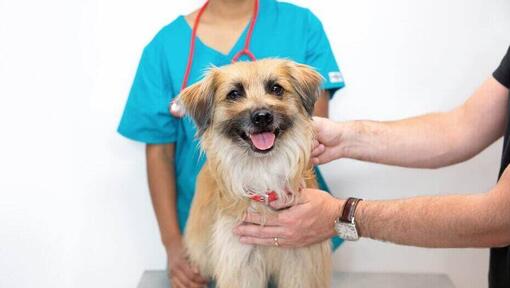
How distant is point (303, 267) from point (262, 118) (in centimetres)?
44

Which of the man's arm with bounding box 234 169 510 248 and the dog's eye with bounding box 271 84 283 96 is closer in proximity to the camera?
the man's arm with bounding box 234 169 510 248

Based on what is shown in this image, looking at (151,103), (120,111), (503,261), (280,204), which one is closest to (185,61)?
(151,103)

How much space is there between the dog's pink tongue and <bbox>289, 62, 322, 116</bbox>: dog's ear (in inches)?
5.5

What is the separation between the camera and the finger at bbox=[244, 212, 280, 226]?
1.37 m

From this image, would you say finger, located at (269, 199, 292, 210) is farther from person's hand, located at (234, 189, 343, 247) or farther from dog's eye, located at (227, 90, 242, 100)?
dog's eye, located at (227, 90, 242, 100)

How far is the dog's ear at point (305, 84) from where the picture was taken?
1.38 m

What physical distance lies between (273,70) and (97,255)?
1207 millimetres

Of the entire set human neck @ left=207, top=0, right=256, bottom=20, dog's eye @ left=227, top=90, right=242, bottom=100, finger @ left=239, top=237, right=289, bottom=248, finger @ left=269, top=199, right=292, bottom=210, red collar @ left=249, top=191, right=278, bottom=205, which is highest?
human neck @ left=207, top=0, right=256, bottom=20

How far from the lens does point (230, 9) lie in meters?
1.75

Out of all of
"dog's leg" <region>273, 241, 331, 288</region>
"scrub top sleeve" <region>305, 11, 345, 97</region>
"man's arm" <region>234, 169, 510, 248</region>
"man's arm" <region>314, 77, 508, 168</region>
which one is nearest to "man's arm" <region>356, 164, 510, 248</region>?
"man's arm" <region>234, 169, 510, 248</region>

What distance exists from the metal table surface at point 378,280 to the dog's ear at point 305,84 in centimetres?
70

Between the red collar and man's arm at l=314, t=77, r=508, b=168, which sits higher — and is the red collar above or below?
below

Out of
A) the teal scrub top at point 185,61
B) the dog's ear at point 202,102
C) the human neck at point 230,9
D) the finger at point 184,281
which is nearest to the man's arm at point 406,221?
the dog's ear at point 202,102

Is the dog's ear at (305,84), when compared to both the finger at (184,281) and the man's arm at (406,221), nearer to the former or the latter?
the man's arm at (406,221)
